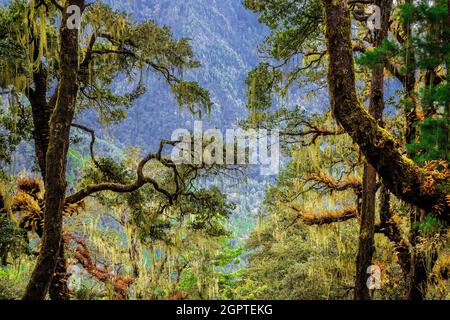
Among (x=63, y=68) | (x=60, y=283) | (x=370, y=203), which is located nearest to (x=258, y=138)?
(x=370, y=203)

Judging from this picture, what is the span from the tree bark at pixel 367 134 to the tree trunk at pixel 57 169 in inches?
95.4

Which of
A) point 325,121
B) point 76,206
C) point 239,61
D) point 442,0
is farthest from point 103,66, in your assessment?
point 239,61

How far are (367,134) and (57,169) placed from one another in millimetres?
2775

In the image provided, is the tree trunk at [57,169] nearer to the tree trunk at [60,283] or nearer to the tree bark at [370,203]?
the tree trunk at [60,283]

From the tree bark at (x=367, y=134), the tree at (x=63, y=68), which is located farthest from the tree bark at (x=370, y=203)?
the tree at (x=63, y=68)

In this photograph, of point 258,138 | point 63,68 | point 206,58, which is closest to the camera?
point 63,68

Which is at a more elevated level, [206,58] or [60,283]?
[206,58]

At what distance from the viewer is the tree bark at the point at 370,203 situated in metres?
5.16

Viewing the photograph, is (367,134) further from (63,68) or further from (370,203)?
(63,68)

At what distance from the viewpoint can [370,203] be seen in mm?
5488

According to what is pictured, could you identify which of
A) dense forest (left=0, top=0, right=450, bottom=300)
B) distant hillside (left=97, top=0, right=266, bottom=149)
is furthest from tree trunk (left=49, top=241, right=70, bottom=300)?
distant hillside (left=97, top=0, right=266, bottom=149)

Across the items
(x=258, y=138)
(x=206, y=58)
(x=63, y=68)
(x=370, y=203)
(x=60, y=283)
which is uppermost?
(x=206, y=58)

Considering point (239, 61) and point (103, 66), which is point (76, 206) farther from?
point (239, 61)

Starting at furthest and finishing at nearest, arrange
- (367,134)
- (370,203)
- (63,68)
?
(370,203) < (63,68) < (367,134)
